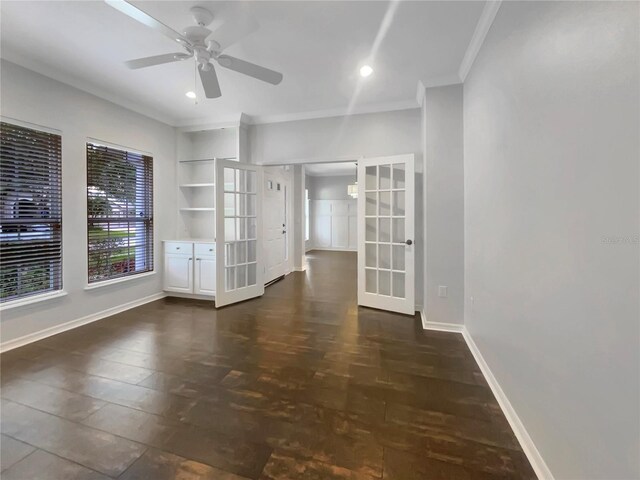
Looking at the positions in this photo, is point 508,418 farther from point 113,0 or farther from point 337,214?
point 337,214

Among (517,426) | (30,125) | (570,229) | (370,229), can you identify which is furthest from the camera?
(370,229)

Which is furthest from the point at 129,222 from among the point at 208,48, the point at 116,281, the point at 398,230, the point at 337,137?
the point at 398,230

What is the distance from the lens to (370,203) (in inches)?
145

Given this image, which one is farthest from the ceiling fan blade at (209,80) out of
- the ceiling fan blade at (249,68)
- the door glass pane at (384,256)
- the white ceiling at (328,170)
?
the white ceiling at (328,170)

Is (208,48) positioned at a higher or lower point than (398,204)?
higher

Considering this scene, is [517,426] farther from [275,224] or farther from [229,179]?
[275,224]

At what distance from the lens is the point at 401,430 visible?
159cm

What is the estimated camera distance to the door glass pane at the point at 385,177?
11.6 feet

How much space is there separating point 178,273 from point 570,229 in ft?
14.6

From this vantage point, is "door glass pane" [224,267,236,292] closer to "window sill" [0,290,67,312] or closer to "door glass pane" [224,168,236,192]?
"door glass pane" [224,168,236,192]

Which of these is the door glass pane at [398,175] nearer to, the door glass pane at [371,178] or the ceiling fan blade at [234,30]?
the door glass pane at [371,178]

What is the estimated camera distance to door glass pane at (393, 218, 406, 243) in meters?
3.50

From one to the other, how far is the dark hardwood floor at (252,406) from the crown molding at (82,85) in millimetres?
2736

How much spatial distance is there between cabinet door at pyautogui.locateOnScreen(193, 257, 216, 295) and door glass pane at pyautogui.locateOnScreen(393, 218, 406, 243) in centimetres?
259
